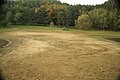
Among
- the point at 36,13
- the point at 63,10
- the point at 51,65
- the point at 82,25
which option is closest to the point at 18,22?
the point at 36,13

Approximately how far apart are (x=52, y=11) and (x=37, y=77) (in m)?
50.3

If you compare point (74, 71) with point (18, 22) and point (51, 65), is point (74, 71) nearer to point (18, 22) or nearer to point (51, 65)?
point (51, 65)

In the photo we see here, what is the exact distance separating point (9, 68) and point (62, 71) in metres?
2.26

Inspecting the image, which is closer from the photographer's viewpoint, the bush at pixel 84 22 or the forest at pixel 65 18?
the bush at pixel 84 22

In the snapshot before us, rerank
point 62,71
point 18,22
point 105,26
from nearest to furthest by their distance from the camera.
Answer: point 62,71, point 105,26, point 18,22

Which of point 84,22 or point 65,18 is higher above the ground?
point 65,18

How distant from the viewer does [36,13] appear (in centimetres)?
5488

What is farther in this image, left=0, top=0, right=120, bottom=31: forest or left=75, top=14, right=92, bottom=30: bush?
left=0, top=0, right=120, bottom=31: forest

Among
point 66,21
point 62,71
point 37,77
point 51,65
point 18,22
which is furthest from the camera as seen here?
point 66,21

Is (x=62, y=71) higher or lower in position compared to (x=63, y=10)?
lower

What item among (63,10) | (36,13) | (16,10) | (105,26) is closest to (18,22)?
(16,10)

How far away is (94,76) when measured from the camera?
6293 millimetres

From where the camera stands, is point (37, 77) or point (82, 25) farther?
point (82, 25)

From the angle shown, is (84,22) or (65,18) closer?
(84,22)
